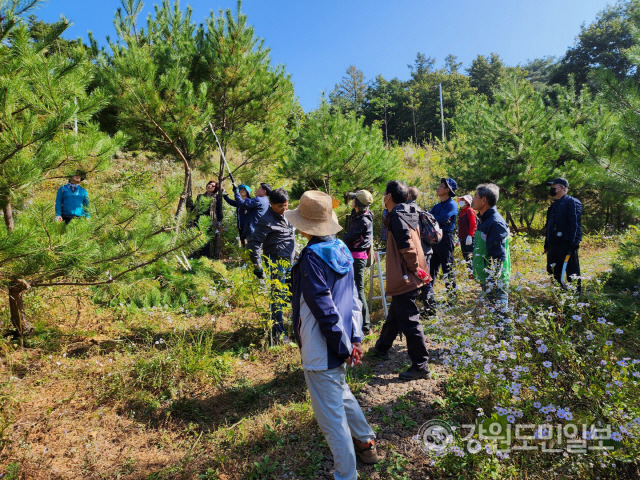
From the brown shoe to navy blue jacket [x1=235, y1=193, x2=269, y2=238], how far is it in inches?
143

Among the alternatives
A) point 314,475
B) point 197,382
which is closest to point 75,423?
point 197,382

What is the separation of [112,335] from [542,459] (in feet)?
14.5

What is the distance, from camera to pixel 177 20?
23.6 ft

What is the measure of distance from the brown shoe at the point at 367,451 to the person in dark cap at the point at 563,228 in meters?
3.55

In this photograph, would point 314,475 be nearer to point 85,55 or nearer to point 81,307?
point 85,55

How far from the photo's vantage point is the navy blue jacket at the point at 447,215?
5.02m

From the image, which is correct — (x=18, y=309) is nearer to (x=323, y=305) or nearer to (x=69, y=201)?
(x=69, y=201)

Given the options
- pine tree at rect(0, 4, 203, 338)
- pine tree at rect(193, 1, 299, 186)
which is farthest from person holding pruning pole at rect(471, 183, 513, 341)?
pine tree at rect(193, 1, 299, 186)

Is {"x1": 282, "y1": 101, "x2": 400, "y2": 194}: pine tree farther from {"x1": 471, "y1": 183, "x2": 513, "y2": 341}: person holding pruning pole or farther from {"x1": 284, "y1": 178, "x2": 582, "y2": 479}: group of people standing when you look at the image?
{"x1": 471, "y1": 183, "x2": 513, "y2": 341}: person holding pruning pole

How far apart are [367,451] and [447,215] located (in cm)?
357

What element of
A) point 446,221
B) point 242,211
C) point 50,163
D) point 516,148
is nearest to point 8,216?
point 50,163

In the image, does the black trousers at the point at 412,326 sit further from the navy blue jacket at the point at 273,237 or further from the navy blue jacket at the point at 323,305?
the navy blue jacket at the point at 273,237

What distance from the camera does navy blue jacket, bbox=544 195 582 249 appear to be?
14.7ft

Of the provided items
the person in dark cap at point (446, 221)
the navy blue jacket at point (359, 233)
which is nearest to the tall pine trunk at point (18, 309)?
the navy blue jacket at point (359, 233)
